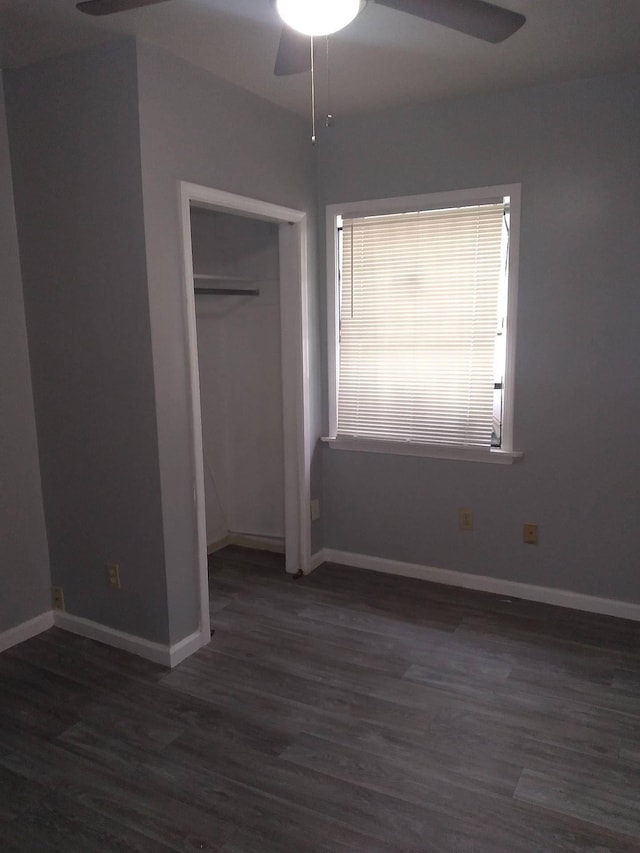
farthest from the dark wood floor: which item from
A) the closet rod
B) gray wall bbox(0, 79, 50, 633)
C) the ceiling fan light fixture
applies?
the ceiling fan light fixture

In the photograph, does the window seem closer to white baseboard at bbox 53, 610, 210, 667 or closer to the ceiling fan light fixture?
white baseboard at bbox 53, 610, 210, 667

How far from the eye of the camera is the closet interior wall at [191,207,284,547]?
4.00 meters

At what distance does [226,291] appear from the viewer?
3.73 metres

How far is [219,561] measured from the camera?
13.4ft

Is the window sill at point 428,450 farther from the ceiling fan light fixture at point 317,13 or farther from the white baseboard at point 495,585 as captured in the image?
the ceiling fan light fixture at point 317,13

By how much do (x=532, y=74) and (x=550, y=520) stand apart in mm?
2140

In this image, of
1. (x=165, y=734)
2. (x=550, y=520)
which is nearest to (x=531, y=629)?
(x=550, y=520)

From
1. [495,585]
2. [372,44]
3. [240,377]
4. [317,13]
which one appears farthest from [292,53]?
[495,585]

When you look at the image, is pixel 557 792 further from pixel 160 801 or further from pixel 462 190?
pixel 462 190

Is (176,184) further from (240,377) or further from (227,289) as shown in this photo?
(240,377)

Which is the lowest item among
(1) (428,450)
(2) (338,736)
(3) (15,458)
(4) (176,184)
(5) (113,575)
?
(2) (338,736)

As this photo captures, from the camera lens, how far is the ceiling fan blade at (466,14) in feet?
5.34

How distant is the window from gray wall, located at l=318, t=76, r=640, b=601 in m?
0.09

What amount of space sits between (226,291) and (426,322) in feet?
3.89
